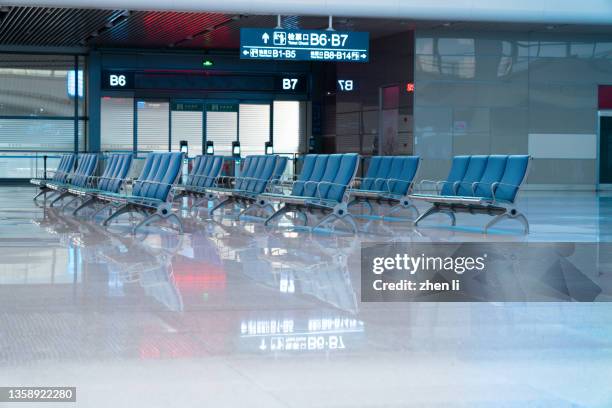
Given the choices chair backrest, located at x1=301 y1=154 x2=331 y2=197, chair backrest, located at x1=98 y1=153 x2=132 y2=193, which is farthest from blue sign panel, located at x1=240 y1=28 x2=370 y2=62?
chair backrest, located at x1=301 y1=154 x2=331 y2=197

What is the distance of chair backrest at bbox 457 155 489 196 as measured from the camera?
513 inches

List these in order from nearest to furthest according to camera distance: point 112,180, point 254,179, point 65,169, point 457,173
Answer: point 457,173 < point 254,179 < point 112,180 < point 65,169

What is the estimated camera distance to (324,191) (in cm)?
1279

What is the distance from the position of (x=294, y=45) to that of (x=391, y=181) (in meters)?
4.86

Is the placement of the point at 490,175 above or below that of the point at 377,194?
above

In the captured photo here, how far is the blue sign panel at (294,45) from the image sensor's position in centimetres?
1844

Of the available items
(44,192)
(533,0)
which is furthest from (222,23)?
(533,0)

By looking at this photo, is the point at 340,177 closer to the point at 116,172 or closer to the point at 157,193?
the point at 157,193

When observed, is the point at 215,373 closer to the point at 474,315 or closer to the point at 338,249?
the point at 474,315

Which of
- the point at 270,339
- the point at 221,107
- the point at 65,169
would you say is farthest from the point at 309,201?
the point at 221,107

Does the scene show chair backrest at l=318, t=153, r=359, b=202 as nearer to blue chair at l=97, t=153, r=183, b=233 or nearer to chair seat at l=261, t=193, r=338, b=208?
chair seat at l=261, t=193, r=338, b=208

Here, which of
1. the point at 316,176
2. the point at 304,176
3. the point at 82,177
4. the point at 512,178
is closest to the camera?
the point at 512,178

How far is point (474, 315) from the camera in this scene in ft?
18.6

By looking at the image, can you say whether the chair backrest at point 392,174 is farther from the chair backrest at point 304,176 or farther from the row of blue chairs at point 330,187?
the chair backrest at point 304,176
